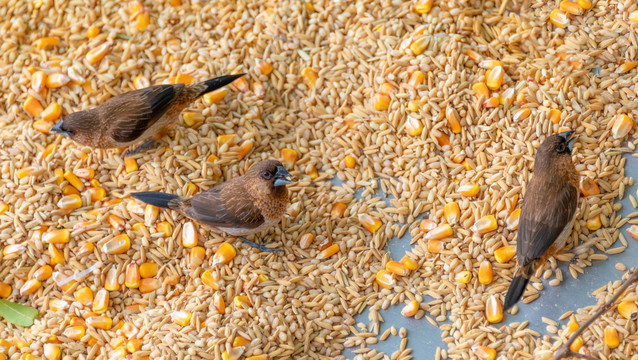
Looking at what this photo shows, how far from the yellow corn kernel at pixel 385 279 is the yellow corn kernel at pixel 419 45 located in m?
1.57

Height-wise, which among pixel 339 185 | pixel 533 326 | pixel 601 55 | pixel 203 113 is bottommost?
pixel 533 326

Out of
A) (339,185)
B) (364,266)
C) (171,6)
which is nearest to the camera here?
(364,266)

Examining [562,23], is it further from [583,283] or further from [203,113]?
[203,113]

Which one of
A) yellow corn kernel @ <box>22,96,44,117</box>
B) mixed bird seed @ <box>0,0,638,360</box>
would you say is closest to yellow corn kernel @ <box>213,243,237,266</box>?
mixed bird seed @ <box>0,0,638,360</box>

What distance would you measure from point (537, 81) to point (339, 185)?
1482 mm

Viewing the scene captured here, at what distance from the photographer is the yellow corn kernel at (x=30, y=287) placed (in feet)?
12.5

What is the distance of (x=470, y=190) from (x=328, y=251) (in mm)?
966

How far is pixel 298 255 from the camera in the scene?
3.93 metres

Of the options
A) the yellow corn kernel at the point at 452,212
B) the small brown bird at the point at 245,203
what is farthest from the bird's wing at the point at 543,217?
the small brown bird at the point at 245,203

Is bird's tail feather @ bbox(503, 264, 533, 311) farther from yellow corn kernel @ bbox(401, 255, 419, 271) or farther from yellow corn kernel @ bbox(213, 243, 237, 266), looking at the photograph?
yellow corn kernel @ bbox(213, 243, 237, 266)

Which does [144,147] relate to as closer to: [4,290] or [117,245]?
[117,245]

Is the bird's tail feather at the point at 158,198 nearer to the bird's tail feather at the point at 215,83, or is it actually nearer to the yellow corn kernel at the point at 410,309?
the bird's tail feather at the point at 215,83

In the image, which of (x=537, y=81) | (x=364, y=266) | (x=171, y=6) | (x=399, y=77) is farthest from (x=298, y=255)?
(x=171, y=6)

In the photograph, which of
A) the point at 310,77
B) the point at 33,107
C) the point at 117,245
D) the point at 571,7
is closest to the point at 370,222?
the point at 310,77
